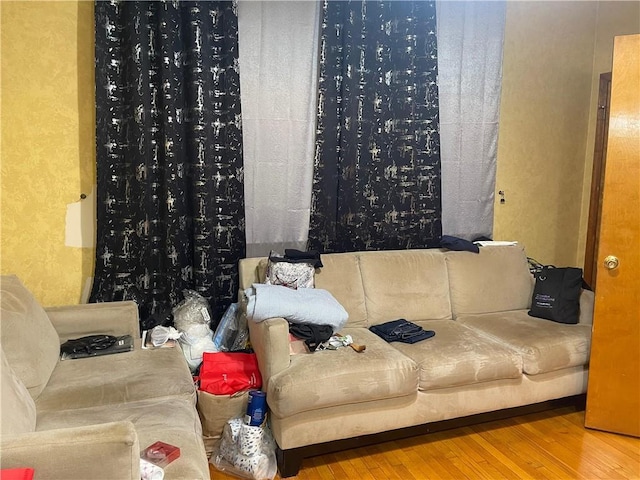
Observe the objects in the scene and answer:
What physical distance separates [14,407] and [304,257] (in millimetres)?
1605

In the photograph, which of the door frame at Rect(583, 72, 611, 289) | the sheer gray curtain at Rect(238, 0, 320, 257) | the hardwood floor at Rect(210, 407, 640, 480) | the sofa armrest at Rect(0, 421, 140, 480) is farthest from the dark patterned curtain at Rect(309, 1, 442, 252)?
the sofa armrest at Rect(0, 421, 140, 480)

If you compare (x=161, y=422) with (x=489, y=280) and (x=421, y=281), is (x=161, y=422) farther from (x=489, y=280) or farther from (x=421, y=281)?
(x=489, y=280)

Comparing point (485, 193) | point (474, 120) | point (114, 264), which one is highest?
point (474, 120)

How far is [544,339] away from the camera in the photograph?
2.73 m

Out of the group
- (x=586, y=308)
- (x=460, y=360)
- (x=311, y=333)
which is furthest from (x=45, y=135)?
(x=586, y=308)

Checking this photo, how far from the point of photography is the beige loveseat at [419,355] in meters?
2.31

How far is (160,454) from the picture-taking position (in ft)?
5.46

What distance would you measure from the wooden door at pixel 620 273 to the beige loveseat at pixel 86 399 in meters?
2.01

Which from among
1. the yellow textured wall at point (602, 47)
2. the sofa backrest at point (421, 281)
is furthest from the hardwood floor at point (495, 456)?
the yellow textured wall at point (602, 47)

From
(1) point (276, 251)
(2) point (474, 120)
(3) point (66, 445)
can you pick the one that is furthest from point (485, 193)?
(3) point (66, 445)

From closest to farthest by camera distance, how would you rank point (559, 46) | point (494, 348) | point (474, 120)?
point (494, 348), point (474, 120), point (559, 46)

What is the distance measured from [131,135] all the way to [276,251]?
3.42 feet

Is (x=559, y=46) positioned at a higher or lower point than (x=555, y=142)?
higher

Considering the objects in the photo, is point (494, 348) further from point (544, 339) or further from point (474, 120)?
point (474, 120)
